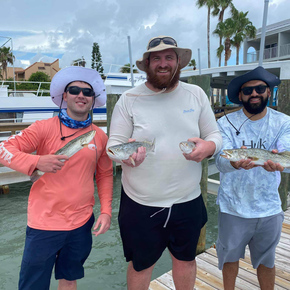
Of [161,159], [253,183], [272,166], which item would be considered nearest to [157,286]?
[253,183]

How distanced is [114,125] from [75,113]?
0.39 metres

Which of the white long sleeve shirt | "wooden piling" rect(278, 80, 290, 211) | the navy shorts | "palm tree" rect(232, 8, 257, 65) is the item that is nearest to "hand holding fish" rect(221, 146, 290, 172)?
the white long sleeve shirt

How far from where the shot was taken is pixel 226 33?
33.0 metres

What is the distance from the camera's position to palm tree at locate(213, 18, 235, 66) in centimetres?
3294

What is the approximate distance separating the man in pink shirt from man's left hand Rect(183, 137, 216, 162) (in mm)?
864

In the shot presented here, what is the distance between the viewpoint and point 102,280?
417 cm

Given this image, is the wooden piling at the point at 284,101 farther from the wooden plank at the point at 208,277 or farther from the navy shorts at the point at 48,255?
the navy shorts at the point at 48,255

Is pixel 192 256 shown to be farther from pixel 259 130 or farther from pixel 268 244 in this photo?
pixel 259 130

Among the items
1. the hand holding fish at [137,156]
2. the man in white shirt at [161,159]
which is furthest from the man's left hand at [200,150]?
the hand holding fish at [137,156]

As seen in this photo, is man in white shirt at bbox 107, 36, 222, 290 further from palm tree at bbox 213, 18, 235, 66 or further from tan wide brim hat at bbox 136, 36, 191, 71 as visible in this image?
palm tree at bbox 213, 18, 235, 66

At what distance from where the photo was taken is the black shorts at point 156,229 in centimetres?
223

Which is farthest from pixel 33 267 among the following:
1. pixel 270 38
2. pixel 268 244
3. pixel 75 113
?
pixel 270 38

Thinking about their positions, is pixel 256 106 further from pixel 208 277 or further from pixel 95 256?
pixel 95 256

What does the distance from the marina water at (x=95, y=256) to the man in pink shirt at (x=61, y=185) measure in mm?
2045
